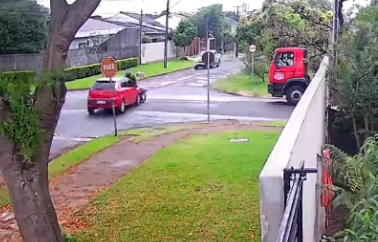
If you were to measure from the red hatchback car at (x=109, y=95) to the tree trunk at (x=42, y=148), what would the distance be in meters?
14.1

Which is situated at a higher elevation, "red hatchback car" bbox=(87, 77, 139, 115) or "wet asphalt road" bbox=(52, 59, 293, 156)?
"red hatchback car" bbox=(87, 77, 139, 115)

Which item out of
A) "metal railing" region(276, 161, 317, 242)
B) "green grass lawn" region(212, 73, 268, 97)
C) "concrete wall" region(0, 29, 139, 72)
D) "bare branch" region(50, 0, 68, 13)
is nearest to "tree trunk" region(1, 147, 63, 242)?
"bare branch" region(50, 0, 68, 13)

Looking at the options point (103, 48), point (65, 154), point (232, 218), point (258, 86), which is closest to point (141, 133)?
point (65, 154)

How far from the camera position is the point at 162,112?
69.5 feet

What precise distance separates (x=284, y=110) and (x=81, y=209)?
13324mm

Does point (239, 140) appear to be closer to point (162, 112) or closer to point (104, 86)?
point (162, 112)

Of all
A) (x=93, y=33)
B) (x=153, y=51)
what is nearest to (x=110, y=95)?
(x=93, y=33)

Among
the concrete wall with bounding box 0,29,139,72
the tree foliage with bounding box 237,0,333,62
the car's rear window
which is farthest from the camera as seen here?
the concrete wall with bounding box 0,29,139,72

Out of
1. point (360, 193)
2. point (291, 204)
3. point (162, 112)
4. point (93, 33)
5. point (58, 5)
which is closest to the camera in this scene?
point (291, 204)

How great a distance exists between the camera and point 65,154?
46.1 feet

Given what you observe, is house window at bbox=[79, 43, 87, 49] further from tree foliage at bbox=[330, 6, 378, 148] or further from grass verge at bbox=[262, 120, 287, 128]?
tree foliage at bbox=[330, 6, 378, 148]

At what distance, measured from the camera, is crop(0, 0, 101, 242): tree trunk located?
6.14 m

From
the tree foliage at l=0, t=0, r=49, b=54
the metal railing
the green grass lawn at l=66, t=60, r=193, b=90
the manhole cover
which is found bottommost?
the manhole cover

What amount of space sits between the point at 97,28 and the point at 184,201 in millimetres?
36157
